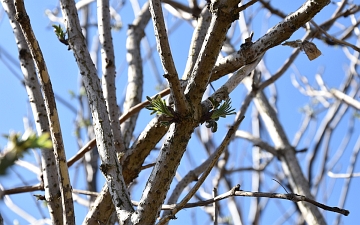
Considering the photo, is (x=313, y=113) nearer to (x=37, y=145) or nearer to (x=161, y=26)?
(x=161, y=26)

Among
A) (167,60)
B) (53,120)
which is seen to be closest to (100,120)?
(53,120)

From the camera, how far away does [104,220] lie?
1511 mm

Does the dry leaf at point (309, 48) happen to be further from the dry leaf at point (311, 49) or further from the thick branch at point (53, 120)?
the thick branch at point (53, 120)

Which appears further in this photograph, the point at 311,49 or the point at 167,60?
the point at 311,49

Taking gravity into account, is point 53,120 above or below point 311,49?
below

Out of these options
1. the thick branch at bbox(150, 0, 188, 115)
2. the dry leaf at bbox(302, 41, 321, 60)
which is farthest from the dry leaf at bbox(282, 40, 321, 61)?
the thick branch at bbox(150, 0, 188, 115)

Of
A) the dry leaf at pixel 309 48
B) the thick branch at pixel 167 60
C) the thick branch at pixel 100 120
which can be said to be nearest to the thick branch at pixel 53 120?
the thick branch at pixel 100 120

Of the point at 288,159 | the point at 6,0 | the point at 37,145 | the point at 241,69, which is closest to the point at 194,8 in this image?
the point at 288,159

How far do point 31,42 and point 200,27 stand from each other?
94cm

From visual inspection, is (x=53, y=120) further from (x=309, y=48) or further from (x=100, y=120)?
(x=309, y=48)

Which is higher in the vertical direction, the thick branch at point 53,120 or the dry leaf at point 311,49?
the dry leaf at point 311,49

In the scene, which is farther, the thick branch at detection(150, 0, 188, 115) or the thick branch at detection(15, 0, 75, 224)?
the thick branch at detection(15, 0, 75, 224)

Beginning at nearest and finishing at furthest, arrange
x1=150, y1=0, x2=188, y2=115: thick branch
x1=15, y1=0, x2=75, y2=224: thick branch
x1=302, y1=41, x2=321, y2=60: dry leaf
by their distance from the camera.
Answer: x1=150, y1=0, x2=188, y2=115: thick branch → x1=15, y1=0, x2=75, y2=224: thick branch → x1=302, y1=41, x2=321, y2=60: dry leaf

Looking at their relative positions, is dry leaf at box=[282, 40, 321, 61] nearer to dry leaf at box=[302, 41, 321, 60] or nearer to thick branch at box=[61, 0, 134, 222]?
dry leaf at box=[302, 41, 321, 60]
